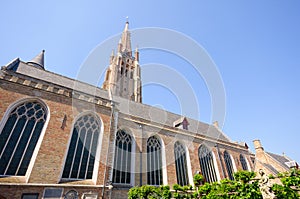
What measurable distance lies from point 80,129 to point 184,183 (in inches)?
459

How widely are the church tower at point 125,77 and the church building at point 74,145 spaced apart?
520 inches

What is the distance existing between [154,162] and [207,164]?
27.4 ft

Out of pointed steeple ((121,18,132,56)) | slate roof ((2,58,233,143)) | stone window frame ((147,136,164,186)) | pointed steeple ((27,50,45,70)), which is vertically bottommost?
stone window frame ((147,136,164,186))

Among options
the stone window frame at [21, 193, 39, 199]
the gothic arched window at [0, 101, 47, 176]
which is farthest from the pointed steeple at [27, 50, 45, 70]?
the stone window frame at [21, 193, 39, 199]

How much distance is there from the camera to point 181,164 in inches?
652

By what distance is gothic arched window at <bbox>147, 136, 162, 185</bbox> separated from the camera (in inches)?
548

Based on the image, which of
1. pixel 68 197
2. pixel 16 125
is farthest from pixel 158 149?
pixel 16 125

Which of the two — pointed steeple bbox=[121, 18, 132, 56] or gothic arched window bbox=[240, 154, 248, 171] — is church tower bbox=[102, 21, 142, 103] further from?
gothic arched window bbox=[240, 154, 248, 171]

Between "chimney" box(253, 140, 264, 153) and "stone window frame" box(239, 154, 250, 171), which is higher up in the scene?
"chimney" box(253, 140, 264, 153)

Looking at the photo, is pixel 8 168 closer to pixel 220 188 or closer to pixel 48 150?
pixel 48 150

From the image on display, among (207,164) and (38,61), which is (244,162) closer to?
(207,164)

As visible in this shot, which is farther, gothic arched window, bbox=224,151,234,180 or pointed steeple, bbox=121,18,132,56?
pointed steeple, bbox=121,18,132,56

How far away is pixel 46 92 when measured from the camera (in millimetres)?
10844

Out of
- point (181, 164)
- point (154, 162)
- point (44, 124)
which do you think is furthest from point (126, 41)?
point (44, 124)
